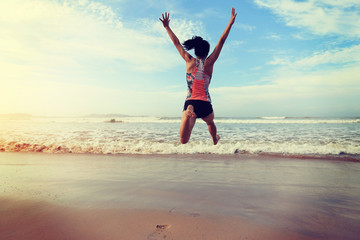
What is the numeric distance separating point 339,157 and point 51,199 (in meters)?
9.67

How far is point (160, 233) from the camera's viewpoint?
347cm

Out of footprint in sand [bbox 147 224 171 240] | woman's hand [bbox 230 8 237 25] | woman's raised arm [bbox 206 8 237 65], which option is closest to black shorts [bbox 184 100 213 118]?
woman's raised arm [bbox 206 8 237 65]

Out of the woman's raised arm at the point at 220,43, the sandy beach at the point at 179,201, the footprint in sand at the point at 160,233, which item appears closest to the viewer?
the footprint in sand at the point at 160,233

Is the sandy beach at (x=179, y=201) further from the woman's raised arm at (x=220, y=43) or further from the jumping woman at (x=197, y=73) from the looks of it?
the woman's raised arm at (x=220, y=43)

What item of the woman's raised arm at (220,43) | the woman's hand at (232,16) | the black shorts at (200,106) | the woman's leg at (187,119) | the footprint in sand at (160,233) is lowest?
the footprint in sand at (160,233)

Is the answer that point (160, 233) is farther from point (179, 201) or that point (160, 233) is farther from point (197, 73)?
point (197, 73)

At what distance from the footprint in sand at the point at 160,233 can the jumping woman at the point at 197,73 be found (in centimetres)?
163

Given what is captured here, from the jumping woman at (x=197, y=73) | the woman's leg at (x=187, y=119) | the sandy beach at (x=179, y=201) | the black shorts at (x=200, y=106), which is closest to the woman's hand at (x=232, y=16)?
the jumping woman at (x=197, y=73)

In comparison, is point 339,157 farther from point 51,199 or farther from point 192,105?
point 51,199

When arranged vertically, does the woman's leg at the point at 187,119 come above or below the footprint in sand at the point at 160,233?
above

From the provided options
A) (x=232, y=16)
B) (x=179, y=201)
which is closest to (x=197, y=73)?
(x=232, y=16)

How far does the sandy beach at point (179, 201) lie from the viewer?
11.8ft

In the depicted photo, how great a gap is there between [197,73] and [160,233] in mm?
2607

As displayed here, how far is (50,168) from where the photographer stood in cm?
744
